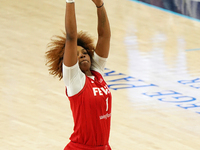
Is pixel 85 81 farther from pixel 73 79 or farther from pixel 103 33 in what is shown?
pixel 103 33

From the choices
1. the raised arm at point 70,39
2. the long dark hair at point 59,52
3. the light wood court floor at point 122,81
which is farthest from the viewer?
the light wood court floor at point 122,81

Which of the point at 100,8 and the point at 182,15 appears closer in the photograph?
the point at 100,8

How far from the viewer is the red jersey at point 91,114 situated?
2.88m

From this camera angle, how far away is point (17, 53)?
24.4 ft

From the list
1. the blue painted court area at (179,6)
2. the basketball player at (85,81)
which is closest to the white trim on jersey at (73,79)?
the basketball player at (85,81)

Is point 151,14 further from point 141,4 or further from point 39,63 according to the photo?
point 39,63

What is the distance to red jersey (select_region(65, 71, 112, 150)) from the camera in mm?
2883

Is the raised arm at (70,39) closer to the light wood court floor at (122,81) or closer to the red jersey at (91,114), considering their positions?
the red jersey at (91,114)

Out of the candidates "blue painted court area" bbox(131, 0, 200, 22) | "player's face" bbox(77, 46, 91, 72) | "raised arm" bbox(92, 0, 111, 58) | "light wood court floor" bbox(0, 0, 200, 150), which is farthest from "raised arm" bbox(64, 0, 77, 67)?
→ "blue painted court area" bbox(131, 0, 200, 22)

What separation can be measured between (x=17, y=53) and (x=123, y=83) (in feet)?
6.76

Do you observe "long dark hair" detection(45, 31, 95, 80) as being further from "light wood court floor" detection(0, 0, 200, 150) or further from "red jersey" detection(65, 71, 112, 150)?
"light wood court floor" detection(0, 0, 200, 150)

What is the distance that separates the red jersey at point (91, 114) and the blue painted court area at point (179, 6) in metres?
7.54

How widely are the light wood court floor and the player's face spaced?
5.91ft

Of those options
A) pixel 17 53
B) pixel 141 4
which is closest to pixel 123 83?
pixel 17 53
